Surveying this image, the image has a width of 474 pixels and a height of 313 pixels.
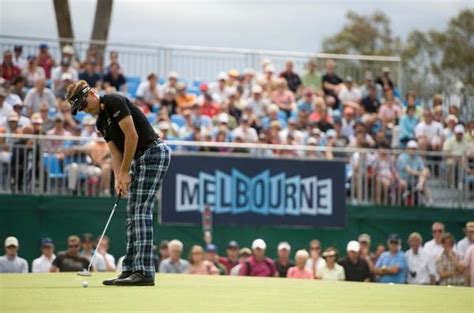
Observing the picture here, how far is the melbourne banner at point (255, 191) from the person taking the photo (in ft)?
72.9

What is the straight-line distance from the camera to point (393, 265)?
2116cm

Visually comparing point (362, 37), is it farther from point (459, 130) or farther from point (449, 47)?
point (459, 130)

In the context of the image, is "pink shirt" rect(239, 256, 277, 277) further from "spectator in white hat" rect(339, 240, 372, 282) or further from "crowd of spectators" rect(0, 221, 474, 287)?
"spectator in white hat" rect(339, 240, 372, 282)

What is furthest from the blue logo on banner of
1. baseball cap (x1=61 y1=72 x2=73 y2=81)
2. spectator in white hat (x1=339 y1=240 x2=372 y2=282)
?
baseball cap (x1=61 y1=72 x2=73 y2=81)

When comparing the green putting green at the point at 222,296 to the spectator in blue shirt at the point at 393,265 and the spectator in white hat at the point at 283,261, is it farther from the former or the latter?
the spectator in blue shirt at the point at 393,265

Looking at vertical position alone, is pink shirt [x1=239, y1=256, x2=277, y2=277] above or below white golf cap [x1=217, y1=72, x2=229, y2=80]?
below

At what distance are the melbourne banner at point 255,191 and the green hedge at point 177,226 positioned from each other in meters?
0.21

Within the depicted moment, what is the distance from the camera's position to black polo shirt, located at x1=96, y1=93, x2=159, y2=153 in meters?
12.2

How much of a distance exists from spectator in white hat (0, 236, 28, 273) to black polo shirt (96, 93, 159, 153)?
7201mm

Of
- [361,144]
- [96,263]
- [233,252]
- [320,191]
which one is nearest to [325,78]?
[361,144]

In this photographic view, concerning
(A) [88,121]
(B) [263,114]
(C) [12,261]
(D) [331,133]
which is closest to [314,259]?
(D) [331,133]

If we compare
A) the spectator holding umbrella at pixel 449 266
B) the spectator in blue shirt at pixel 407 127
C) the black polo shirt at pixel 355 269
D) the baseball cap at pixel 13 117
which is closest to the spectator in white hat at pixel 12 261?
the baseball cap at pixel 13 117

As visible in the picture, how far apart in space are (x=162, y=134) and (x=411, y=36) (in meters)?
46.0

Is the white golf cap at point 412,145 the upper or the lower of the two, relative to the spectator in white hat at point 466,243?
upper
